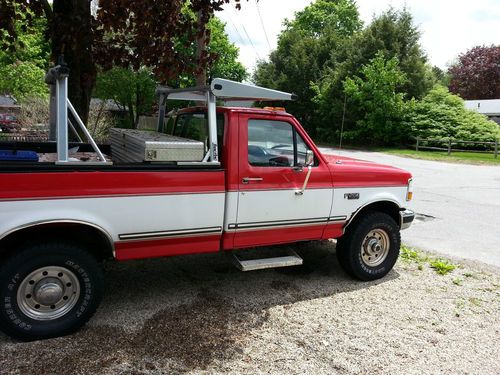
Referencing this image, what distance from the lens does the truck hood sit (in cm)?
501

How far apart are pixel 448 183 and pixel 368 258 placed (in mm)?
10554

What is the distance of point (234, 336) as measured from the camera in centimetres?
389

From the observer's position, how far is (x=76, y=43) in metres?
5.66

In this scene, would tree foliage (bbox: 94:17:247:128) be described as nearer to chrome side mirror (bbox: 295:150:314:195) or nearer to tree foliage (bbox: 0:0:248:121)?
tree foliage (bbox: 0:0:248:121)

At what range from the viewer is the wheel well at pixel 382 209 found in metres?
5.31

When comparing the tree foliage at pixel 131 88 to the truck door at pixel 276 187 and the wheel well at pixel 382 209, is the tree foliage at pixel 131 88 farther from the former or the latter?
the truck door at pixel 276 187

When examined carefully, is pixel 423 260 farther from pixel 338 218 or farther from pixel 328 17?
pixel 328 17

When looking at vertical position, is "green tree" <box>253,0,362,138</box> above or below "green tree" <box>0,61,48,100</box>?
above

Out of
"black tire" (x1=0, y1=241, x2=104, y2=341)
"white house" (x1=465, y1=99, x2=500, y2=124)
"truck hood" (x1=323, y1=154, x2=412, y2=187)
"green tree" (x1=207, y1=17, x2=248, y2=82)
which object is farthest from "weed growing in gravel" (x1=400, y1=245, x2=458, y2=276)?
"white house" (x1=465, y1=99, x2=500, y2=124)

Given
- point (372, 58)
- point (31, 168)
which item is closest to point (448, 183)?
point (31, 168)

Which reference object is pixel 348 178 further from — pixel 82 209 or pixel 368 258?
pixel 82 209

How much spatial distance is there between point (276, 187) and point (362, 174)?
1.21m

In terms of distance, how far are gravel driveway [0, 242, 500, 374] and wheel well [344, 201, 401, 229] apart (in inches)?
28.4

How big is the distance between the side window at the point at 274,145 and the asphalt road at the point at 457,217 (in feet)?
10.7
